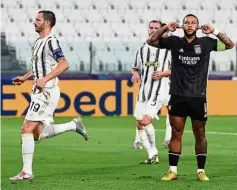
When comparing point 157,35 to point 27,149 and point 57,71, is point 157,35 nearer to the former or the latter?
point 57,71

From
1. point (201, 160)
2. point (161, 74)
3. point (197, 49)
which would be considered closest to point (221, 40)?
point (197, 49)

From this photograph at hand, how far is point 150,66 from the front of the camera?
12.9 metres

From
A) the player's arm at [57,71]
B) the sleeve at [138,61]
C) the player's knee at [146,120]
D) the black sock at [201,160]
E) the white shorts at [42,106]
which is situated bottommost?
the player's knee at [146,120]

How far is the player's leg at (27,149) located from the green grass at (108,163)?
0.18m

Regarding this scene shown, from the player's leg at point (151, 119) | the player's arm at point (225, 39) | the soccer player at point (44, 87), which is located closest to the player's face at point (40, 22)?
the soccer player at point (44, 87)

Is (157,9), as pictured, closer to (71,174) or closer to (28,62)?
(28,62)

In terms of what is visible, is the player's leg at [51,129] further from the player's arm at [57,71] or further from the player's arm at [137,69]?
the player's arm at [137,69]

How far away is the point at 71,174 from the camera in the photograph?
397 inches

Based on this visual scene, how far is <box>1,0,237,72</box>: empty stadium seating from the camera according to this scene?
2914cm

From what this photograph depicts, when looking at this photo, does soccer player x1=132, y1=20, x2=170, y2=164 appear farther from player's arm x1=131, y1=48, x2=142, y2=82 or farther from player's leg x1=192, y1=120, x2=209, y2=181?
player's leg x1=192, y1=120, x2=209, y2=181

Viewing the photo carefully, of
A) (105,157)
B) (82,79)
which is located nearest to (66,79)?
(82,79)

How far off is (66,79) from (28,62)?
1.43m

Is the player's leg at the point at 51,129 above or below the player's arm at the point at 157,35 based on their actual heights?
below

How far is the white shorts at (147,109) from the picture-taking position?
12609 millimetres
